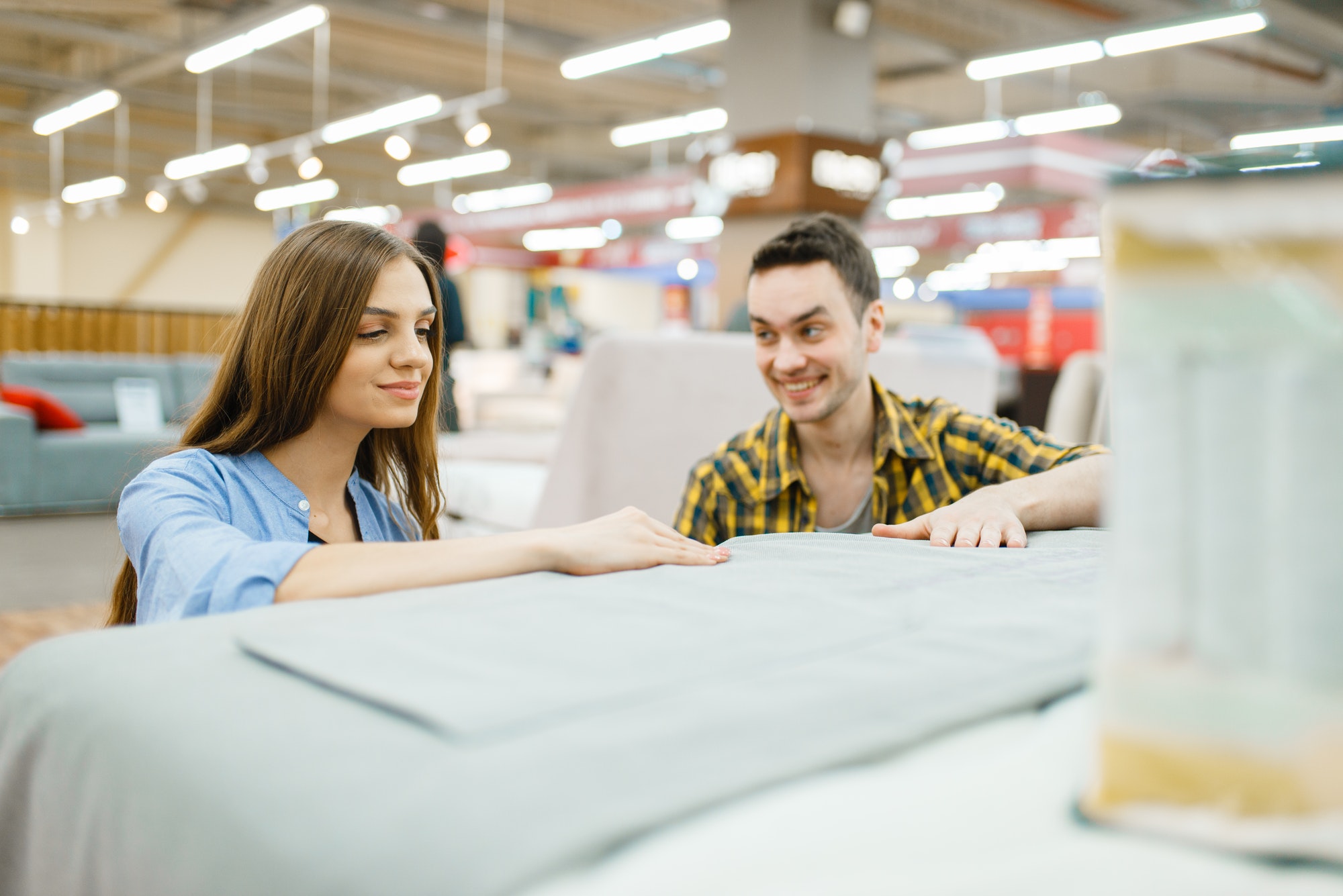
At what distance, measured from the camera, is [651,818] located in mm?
407

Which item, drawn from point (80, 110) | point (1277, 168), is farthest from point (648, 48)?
point (1277, 168)

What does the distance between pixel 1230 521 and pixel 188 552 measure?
3.02ft

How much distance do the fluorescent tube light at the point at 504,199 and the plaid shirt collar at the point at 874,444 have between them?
12107 millimetres

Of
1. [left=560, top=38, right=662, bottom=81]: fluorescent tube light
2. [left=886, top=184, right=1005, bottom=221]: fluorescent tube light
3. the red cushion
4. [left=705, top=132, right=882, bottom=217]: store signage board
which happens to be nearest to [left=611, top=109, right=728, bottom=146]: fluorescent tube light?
[left=560, top=38, right=662, bottom=81]: fluorescent tube light

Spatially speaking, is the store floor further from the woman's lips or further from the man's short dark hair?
the man's short dark hair

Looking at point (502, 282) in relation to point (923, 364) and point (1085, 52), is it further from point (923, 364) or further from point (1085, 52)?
point (923, 364)

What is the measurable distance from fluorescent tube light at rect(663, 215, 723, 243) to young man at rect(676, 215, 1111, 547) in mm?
11992

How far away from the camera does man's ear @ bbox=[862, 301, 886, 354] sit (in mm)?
2055

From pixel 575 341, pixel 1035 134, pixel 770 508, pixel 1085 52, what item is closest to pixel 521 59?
pixel 575 341

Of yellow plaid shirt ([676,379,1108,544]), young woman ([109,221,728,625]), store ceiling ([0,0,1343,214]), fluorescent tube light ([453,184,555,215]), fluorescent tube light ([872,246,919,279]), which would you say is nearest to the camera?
young woman ([109,221,728,625])

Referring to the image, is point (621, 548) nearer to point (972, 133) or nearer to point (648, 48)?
point (648, 48)

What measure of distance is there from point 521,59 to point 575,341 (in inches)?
133

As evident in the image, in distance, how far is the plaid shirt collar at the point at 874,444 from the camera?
186 centimetres

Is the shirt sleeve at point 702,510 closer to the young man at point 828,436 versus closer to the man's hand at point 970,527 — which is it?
the young man at point 828,436
